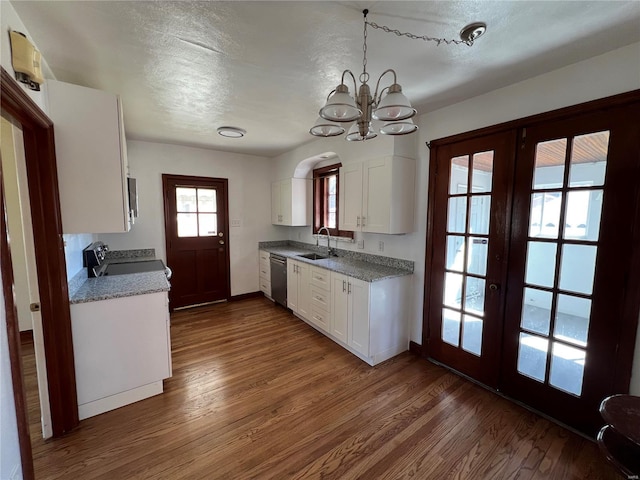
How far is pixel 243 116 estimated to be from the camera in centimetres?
283

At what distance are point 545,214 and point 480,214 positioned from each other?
1.50 feet

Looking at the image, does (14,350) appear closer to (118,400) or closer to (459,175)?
(118,400)

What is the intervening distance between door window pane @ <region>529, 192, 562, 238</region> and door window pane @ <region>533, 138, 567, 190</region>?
0.08m

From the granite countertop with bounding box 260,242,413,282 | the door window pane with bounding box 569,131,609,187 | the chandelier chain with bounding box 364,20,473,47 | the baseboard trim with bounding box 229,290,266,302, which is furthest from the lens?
the baseboard trim with bounding box 229,290,266,302

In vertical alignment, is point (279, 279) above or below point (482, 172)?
below

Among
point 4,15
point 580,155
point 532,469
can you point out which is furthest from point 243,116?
point 532,469

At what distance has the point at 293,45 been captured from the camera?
165 cm

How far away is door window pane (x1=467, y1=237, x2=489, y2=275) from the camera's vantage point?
2369 mm

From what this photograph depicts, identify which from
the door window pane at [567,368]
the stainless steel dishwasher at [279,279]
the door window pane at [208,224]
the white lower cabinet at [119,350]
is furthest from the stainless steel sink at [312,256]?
the door window pane at [567,368]

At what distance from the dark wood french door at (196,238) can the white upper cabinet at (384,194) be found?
244cm

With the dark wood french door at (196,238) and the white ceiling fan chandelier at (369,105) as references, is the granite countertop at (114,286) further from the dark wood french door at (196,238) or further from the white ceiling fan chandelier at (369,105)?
the white ceiling fan chandelier at (369,105)

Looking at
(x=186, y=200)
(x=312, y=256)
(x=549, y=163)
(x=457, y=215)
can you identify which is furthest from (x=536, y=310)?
(x=186, y=200)

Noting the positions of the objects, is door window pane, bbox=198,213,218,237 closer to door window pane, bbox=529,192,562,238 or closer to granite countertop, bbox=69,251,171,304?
granite countertop, bbox=69,251,171,304

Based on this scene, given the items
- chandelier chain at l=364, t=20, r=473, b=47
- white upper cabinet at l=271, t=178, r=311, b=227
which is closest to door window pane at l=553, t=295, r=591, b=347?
chandelier chain at l=364, t=20, r=473, b=47
